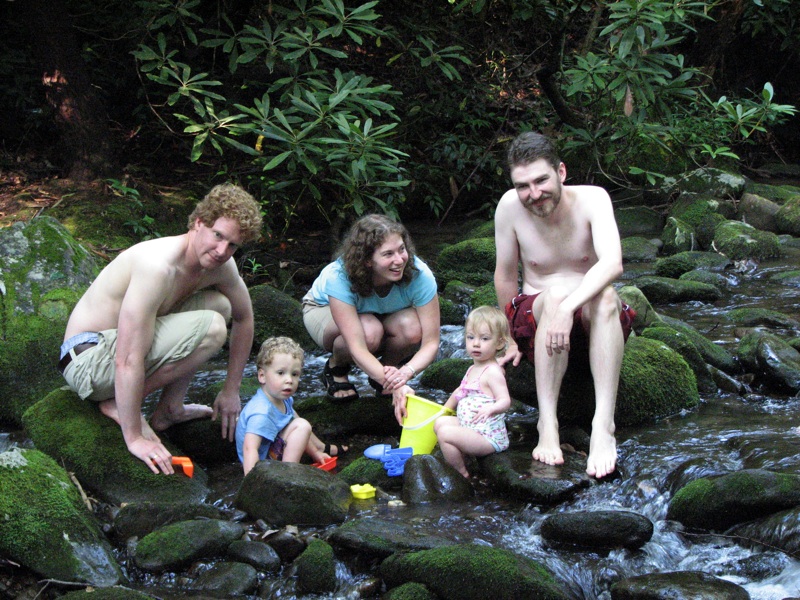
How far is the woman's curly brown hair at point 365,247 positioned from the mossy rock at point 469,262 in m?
3.48

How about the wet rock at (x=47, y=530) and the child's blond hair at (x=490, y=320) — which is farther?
the child's blond hair at (x=490, y=320)

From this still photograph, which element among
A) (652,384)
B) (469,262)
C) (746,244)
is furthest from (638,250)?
(652,384)

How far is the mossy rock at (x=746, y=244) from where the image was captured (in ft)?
29.0

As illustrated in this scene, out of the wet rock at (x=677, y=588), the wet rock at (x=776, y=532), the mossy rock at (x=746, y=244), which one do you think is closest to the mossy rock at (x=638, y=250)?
the mossy rock at (x=746, y=244)

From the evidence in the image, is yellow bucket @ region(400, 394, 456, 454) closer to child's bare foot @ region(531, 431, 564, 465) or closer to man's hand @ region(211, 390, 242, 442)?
child's bare foot @ region(531, 431, 564, 465)

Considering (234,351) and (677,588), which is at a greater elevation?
(234,351)

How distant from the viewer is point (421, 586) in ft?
10.0

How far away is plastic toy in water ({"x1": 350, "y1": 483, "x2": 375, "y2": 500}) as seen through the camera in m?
3.92

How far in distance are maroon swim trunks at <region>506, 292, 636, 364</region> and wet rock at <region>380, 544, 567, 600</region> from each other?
1.42m

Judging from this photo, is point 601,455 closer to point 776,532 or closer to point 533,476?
point 533,476

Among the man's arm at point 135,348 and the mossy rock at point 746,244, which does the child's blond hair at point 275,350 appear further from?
the mossy rock at point 746,244

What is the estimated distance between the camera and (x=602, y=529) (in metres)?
3.32

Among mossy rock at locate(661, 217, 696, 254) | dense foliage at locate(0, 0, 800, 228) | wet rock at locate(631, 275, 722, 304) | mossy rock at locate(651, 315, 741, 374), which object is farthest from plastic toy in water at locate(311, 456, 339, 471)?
mossy rock at locate(661, 217, 696, 254)

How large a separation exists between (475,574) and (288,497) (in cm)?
96
